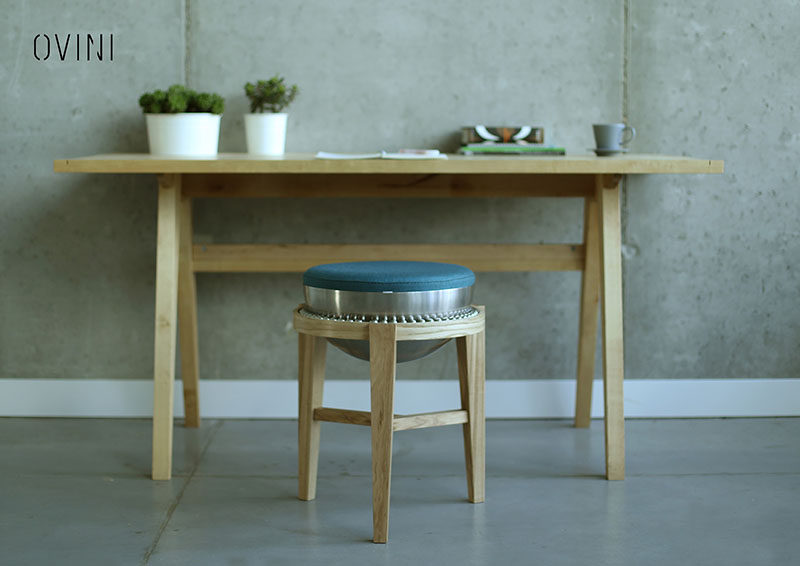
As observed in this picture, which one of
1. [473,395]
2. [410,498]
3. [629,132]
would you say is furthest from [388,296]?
[629,132]

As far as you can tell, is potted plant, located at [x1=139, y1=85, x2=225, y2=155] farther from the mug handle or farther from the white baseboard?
the mug handle

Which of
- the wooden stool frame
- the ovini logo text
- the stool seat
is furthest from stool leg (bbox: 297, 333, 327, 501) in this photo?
the ovini logo text

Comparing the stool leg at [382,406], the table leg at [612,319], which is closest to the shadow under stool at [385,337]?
the stool leg at [382,406]

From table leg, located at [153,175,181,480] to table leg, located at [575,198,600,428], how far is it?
138cm

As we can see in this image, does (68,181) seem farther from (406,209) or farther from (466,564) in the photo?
(466,564)

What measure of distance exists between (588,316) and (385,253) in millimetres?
742

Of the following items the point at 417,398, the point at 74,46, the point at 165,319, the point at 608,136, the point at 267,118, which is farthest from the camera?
the point at 417,398

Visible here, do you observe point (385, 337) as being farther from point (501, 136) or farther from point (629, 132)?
point (629, 132)

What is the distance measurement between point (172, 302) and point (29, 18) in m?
1.25

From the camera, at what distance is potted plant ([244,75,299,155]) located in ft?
9.86

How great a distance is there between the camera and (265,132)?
301 cm

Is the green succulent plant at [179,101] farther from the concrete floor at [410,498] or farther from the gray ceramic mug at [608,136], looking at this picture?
the gray ceramic mug at [608,136]

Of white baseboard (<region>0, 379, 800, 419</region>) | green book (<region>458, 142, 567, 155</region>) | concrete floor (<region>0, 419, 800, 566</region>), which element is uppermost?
green book (<region>458, 142, 567, 155</region>)

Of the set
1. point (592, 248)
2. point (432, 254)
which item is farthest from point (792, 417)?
point (432, 254)
